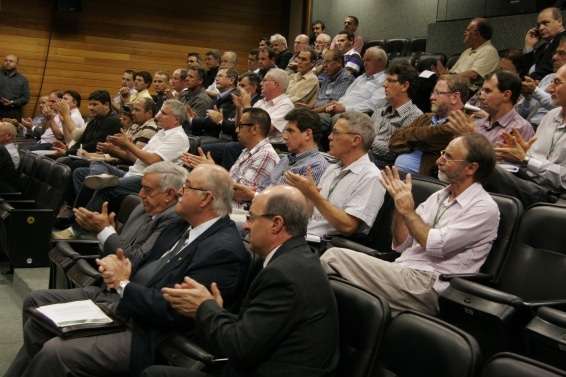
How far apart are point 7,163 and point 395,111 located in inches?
108

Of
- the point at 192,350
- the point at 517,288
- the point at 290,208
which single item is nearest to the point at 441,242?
the point at 517,288

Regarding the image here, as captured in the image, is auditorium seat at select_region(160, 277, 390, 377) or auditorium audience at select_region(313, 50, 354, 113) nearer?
auditorium seat at select_region(160, 277, 390, 377)

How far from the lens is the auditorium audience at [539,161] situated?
2695mm

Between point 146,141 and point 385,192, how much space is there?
2807 mm

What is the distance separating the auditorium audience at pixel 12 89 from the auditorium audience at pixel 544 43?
612 cm

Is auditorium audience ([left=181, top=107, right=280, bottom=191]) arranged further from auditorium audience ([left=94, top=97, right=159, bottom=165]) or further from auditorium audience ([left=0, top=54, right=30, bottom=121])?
auditorium audience ([left=0, top=54, right=30, bottom=121])

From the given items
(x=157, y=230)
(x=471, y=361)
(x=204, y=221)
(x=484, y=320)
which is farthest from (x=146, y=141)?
(x=471, y=361)

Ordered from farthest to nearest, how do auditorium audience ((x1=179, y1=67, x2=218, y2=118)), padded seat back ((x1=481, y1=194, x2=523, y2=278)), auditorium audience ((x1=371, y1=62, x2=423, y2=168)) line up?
auditorium audience ((x1=179, y1=67, x2=218, y2=118)) < auditorium audience ((x1=371, y1=62, x2=423, y2=168)) < padded seat back ((x1=481, y1=194, x2=523, y2=278))

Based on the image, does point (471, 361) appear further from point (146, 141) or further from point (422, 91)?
point (146, 141)

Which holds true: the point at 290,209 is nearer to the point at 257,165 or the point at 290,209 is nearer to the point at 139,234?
the point at 139,234

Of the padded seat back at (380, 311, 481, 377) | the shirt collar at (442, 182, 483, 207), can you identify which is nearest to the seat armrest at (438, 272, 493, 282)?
the shirt collar at (442, 182, 483, 207)

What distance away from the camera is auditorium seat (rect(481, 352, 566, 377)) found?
4.39ft

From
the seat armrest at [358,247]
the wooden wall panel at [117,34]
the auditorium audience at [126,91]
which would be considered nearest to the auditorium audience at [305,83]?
the seat armrest at [358,247]

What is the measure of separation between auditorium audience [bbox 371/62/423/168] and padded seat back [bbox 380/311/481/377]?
2.20 meters
